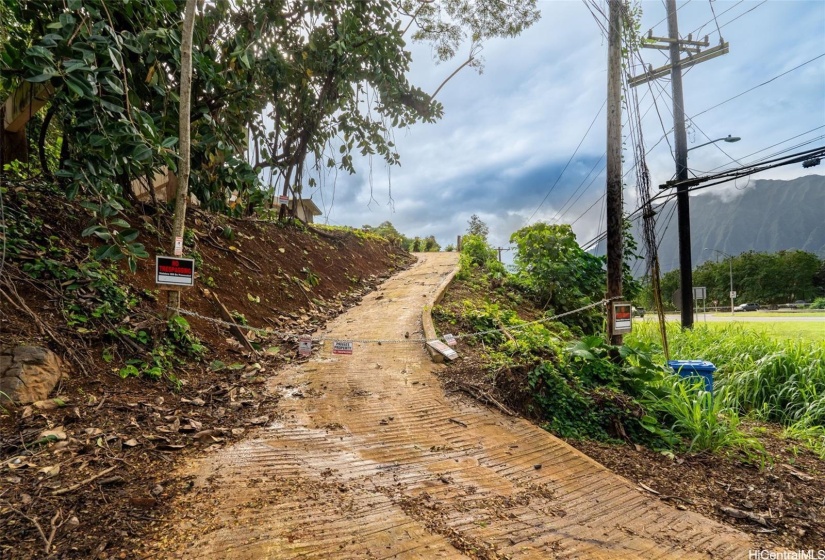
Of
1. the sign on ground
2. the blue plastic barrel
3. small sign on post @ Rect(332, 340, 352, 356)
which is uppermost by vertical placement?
small sign on post @ Rect(332, 340, 352, 356)

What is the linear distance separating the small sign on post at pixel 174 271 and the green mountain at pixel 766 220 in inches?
5563

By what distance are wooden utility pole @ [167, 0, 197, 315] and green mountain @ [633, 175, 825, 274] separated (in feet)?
463

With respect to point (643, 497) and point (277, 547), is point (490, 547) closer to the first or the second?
point (277, 547)

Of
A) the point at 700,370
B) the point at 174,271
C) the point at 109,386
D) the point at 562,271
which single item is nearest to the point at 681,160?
the point at 562,271

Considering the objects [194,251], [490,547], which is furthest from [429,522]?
[194,251]

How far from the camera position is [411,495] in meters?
2.71

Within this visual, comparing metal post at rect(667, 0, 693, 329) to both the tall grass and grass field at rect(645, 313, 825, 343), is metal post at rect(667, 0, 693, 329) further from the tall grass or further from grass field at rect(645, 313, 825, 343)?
the tall grass

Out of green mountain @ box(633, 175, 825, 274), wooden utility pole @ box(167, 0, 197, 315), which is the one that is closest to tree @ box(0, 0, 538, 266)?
wooden utility pole @ box(167, 0, 197, 315)

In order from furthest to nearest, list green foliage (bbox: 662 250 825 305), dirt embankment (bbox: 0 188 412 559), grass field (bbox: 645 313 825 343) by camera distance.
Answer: green foliage (bbox: 662 250 825 305)
grass field (bbox: 645 313 825 343)
dirt embankment (bbox: 0 188 412 559)

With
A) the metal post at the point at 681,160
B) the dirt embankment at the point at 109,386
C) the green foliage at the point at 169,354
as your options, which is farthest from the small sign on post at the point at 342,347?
the metal post at the point at 681,160

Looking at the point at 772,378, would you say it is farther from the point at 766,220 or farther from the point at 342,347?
the point at 766,220

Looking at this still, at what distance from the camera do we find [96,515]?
2.19 m

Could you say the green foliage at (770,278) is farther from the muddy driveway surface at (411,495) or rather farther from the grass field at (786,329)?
the muddy driveway surface at (411,495)

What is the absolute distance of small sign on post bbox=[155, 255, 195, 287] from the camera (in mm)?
4098
